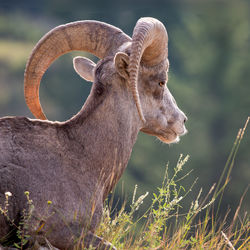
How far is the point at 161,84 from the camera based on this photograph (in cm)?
552

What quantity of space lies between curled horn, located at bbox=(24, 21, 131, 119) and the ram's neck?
1.87 ft

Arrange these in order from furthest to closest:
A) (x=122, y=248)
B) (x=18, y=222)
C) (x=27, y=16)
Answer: (x=27, y=16) < (x=122, y=248) < (x=18, y=222)

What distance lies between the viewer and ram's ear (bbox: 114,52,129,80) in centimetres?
494

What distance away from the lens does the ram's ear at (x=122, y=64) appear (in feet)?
16.2

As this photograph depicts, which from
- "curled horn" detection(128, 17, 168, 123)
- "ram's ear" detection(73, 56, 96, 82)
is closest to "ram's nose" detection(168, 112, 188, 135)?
"curled horn" detection(128, 17, 168, 123)

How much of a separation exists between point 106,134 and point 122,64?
631 mm

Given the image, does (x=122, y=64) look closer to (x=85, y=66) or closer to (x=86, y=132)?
(x=86, y=132)

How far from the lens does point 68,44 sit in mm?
5609

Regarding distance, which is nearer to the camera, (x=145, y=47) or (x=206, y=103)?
(x=145, y=47)

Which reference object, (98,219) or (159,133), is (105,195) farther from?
(159,133)

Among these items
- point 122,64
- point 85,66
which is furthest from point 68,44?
point 122,64

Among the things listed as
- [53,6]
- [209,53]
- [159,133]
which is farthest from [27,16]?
[159,133]

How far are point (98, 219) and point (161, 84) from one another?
153 cm

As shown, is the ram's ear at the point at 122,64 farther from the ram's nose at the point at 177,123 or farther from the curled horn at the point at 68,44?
the ram's nose at the point at 177,123
